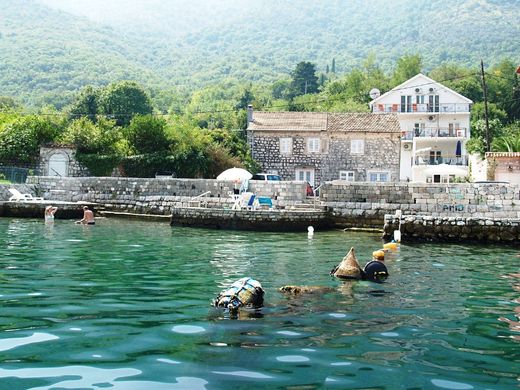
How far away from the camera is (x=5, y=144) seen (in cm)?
3641

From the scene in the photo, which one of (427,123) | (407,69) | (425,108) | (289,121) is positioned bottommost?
(289,121)

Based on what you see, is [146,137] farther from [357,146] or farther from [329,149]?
[357,146]

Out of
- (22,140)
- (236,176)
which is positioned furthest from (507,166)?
(22,140)

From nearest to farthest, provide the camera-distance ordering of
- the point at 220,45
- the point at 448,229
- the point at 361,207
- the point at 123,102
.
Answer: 1. the point at 448,229
2. the point at 361,207
3. the point at 123,102
4. the point at 220,45

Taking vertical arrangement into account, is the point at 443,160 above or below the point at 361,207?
above

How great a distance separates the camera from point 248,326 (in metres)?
7.53

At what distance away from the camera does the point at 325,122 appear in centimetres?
4534

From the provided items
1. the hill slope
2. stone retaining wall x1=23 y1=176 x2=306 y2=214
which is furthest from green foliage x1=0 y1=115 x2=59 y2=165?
the hill slope

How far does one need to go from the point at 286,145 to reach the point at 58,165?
51.5 feet

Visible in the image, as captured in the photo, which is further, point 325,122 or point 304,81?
point 304,81

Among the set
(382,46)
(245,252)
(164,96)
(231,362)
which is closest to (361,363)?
(231,362)

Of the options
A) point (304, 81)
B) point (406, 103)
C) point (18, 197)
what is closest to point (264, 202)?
point (18, 197)

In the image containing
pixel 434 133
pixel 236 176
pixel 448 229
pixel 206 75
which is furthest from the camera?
pixel 206 75

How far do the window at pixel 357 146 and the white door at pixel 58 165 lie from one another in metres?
19.1
